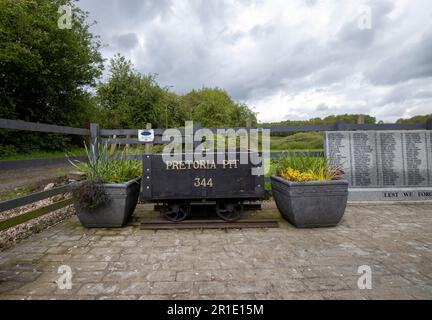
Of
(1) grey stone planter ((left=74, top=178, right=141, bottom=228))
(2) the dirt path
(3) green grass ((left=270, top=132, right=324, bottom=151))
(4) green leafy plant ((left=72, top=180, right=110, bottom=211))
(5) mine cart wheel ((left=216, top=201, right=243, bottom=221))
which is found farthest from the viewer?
(3) green grass ((left=270, top=132, right=324, bottom=151))

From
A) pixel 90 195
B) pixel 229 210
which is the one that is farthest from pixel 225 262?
pixel 90 195

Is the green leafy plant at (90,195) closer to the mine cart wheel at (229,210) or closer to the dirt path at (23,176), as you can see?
the mine cart wheel at (229,210)

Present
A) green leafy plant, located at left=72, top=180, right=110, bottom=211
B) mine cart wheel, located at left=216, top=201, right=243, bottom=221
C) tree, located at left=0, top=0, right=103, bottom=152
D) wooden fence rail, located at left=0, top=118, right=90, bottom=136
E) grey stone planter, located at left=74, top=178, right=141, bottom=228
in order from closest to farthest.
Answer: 1. wooden fence rail, located at left=0, top=118, right=90, bottom=136
2. green leafy plant, located at left=72, top=180, right=110, bottom=211
3. grey stone planter, located at left=74, top=178, right=141, bottom=228
4. mine cart wheel, located at left=216, top=201, right=243, bottom=221
5. tree, located at left=0, top=0, right=103, bottom=152

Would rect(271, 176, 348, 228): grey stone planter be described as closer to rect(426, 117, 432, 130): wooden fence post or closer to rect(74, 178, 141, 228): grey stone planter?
rect(74, 178, 141, 228): grey stone planter

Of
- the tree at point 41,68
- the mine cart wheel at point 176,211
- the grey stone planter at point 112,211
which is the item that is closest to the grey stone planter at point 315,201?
the mine cart wheel at point 176,211

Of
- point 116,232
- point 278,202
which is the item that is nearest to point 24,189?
point 116,232

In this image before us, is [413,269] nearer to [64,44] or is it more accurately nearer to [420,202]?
[420,202]

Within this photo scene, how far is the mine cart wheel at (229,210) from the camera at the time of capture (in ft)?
14.0

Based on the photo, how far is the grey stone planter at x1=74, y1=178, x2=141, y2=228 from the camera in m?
4.00

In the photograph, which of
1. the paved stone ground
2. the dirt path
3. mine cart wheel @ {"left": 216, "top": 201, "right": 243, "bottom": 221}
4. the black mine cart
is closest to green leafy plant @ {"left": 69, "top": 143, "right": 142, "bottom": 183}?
the black mine cart

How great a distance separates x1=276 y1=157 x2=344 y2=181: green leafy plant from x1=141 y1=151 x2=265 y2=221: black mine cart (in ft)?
1.83

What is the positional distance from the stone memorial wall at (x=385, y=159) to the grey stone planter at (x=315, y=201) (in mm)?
1697

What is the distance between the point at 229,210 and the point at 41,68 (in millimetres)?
14834

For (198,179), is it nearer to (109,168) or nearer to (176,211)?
(176,211)
